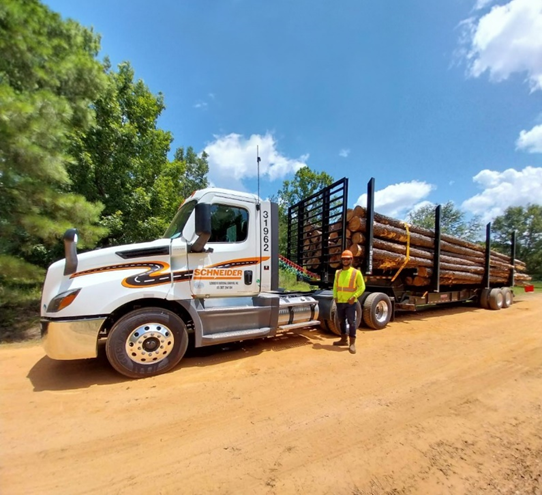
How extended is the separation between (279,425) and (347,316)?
9.64 feet

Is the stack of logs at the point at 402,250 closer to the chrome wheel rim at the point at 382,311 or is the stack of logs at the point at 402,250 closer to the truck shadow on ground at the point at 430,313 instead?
the chrome wheel rim at the point at 382,311

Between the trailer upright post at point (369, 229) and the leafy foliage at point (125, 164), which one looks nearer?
the trailer upright post at point (369, 229)

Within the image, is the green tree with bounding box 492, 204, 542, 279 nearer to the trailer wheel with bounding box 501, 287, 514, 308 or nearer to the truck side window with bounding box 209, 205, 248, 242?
the trailer wheel with bounding box 501, 287, 514, 308

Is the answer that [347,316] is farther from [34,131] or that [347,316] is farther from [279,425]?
[34,131]

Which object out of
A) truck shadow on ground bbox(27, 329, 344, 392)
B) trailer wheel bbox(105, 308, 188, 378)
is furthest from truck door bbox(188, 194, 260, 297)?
truck shadow on ground bbox(27, 329, 344, 392)

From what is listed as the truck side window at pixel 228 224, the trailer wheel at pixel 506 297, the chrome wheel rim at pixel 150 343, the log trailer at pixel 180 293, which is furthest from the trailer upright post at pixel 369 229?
the trailer wheel at pixel 506 297

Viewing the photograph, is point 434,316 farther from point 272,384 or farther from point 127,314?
point 127,314

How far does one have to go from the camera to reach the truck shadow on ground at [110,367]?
3.83m

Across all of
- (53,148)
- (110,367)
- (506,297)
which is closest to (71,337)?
(110,367)

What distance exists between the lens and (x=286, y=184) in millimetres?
31938

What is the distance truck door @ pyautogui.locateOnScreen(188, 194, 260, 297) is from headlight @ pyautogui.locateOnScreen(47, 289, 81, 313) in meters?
1.53

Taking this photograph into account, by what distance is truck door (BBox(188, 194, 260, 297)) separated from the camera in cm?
444

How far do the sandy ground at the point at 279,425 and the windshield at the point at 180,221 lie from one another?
213 centimetres

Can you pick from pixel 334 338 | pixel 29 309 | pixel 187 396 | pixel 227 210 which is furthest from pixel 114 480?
pixel 29 309
